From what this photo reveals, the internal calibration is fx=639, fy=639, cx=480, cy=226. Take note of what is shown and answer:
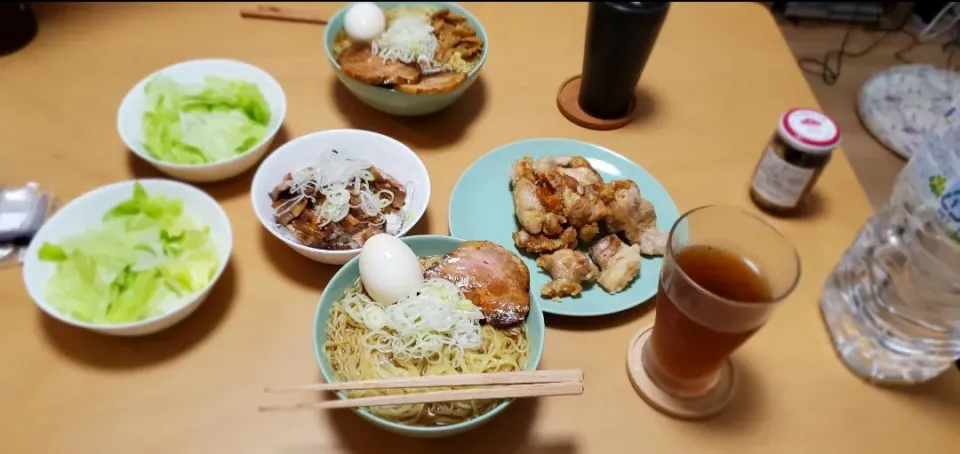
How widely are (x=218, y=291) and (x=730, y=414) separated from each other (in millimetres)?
901

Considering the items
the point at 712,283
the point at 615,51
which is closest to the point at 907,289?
the point at 712,283

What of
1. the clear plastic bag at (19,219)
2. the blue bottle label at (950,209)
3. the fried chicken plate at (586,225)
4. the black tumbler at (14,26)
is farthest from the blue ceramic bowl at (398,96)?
the blue bottle label at (950,209)

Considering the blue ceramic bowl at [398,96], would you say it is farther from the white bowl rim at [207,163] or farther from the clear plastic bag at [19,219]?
the clear plastic bag at [19,219]

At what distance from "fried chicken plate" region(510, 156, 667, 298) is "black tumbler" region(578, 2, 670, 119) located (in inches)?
11.4

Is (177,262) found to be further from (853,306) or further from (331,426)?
(853,306)

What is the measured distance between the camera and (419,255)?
110 cm

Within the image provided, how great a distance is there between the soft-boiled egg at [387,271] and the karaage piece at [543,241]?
0.25m

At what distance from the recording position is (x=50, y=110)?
1431mm

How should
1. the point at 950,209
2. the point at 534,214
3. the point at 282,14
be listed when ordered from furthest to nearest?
1. the point at 282,14
2. the point at 534,214
3. the point at 950,209

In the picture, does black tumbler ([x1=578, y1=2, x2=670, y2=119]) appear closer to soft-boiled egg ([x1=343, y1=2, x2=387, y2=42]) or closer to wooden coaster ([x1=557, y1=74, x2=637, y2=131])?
wooden coaster ([x1=557, y1=74, x2=637, y2=131])

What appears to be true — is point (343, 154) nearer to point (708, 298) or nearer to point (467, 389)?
point (467, 389)

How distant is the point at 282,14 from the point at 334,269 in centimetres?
86

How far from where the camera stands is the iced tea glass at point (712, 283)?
87 centimetres

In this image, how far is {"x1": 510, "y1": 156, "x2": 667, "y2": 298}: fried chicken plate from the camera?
114 centimetres
